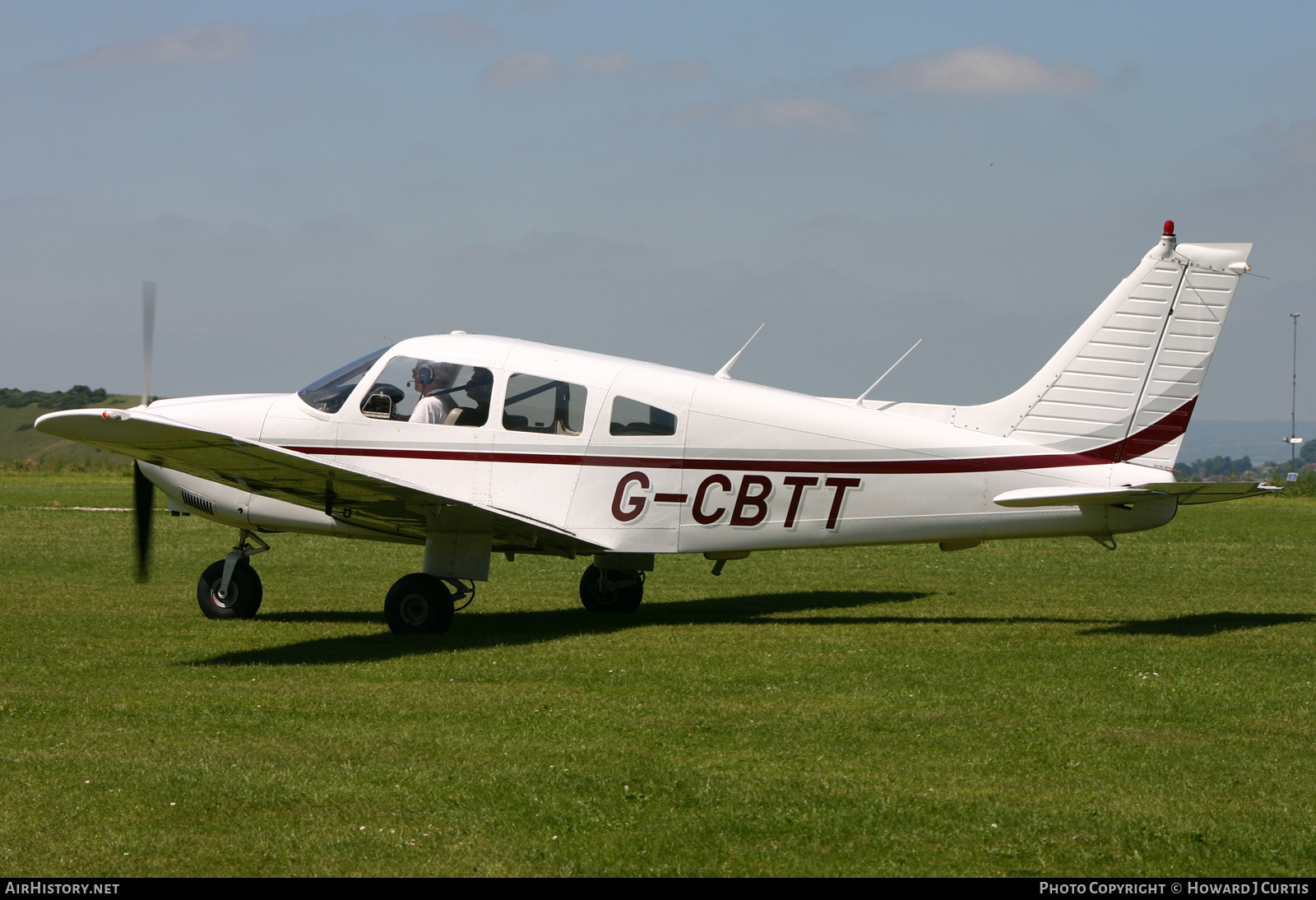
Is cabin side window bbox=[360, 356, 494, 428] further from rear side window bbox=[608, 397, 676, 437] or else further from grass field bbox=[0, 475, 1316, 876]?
grass field bbox=[0, 475, 1316, 876]

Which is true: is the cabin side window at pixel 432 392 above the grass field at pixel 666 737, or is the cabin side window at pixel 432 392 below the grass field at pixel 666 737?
above

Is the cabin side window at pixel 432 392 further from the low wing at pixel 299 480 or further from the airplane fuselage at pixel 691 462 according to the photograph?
the low wing at pixel 299 480

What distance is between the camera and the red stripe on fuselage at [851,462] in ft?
35.5

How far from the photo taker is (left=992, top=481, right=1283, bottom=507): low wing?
9.81m

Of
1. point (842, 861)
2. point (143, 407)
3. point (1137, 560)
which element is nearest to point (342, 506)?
point (143, 407)

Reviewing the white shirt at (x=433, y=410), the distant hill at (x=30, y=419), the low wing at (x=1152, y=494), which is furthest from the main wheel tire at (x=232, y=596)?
the distant hill at (x=30, y=419)

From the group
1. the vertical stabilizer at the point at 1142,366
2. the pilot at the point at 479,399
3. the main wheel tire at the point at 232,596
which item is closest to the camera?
the vertical stabilizer at the point at 1142,366

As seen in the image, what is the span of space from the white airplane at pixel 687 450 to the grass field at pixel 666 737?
2.95ft

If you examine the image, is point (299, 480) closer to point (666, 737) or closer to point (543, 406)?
point (543, 406)

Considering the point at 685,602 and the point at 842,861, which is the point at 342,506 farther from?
the point at 842,861

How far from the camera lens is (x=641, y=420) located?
446 inches

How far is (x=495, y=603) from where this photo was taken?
13.6 m

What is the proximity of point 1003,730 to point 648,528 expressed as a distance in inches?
190

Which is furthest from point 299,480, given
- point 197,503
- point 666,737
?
point 666,737
